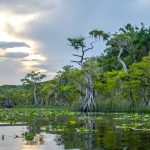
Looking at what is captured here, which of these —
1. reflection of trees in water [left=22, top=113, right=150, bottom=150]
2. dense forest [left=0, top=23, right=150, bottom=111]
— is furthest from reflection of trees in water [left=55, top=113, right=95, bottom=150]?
dense forest [left=0, top=23, right=150, bottom=111]

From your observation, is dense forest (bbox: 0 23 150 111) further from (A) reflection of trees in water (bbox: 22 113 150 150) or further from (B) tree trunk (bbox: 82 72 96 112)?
(A) reflection of trees in water (bbox: 22 113 150 150)

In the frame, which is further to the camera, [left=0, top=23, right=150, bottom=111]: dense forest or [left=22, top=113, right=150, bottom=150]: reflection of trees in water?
[left=0, top=23, right=150, bottom=111]: dense forest

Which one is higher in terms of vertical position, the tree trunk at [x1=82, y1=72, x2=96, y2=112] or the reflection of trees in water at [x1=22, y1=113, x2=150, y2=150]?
the tree trunk at [x1=82, y1=72, x2=96, y2=112]

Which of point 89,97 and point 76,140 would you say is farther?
point 89,97

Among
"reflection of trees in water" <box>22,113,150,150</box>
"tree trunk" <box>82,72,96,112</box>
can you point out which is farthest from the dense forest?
"reflection of trees in water" <box>22,113,150,150</box>

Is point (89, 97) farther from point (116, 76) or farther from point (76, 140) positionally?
point (76, 140)

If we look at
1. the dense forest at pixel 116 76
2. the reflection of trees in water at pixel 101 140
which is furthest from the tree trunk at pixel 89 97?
the reflection of trees in water at pixel 101 140

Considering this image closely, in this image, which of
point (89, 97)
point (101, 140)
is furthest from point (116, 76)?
point (101, 140)

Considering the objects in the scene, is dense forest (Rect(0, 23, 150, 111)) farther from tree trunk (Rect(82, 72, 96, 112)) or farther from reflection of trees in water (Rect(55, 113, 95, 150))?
reflection of trees in water (Rect(55, 113, 95, 150))

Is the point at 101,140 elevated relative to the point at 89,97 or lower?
lower

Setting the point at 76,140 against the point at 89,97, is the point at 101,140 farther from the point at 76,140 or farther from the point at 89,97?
the point at 89,97

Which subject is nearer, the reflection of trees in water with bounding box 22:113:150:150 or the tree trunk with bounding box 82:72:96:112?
the reflection of trees in water with bounding box 22:113:150:150

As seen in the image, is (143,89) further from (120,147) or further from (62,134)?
(120,147)

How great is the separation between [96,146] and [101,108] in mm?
44097
